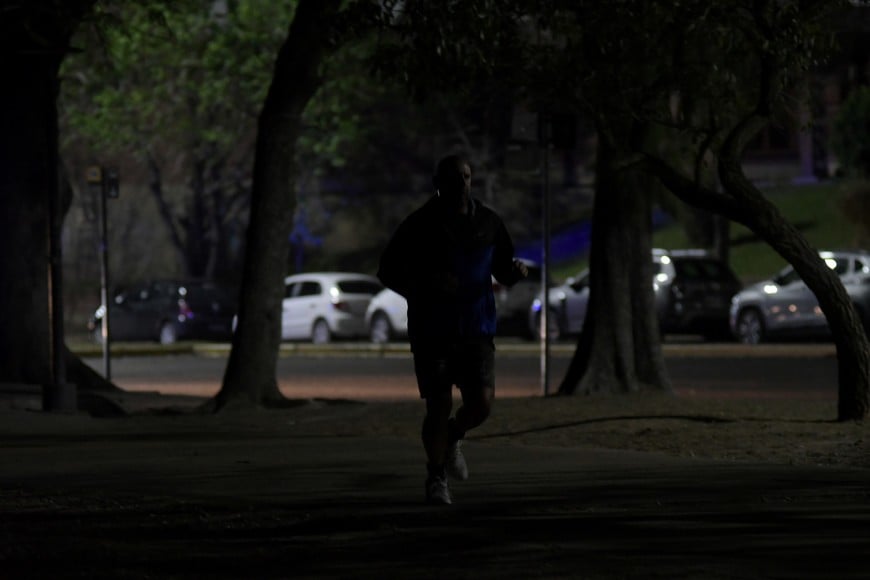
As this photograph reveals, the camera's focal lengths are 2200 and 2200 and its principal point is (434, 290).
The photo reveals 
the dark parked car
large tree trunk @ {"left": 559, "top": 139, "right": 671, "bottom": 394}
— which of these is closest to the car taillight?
the dark parked car

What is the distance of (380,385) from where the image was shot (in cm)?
2773

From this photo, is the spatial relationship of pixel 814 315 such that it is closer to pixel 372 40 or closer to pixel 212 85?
pixel 372 40

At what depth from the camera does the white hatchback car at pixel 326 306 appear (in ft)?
143

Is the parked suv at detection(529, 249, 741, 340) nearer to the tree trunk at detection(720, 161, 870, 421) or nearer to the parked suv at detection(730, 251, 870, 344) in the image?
the parked suv at detection(730, 251, 870, 344)

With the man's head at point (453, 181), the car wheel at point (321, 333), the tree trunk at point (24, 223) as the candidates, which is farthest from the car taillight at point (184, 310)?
the man's head at point (453, 181)

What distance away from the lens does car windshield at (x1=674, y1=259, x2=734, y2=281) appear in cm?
3916

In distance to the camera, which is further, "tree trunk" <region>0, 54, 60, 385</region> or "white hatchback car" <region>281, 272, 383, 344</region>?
"white hatchback car" <region>281, 272, 383, 344</region>

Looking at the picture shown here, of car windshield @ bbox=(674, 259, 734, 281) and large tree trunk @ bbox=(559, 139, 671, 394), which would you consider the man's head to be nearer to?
large tree trunk @ bbox=(559, 139, 671, 394)

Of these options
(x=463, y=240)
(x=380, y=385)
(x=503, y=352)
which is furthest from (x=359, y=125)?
(x=463, y=240)

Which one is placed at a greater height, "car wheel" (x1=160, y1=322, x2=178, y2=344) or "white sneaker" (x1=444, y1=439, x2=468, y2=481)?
"car wheel" (x1=160, y1=322, x2=178, y2=344)

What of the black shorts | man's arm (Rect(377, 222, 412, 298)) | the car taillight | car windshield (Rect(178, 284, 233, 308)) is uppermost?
car windshield (Rect(178, 284, 233, 308))

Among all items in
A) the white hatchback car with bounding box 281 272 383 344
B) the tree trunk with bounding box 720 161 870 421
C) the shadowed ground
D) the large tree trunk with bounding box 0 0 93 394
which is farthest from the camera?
the white hatchback car with bounding box 281 272 383 344

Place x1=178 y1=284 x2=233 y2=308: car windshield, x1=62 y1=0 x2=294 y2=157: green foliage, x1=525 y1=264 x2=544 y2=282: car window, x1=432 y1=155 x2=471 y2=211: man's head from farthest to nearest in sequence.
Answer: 1. x1=62 y1=0 x2=294 y2=157: green foliage
2. x1=178 y1=284 x2=233 y2=308: car windshield
3. x1=525 y1=264 x2=544 y2=282: car window
4. x1=432 y1=155 x2=471 y2=211: man's head

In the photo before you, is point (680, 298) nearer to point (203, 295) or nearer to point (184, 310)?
point (203, 295)
